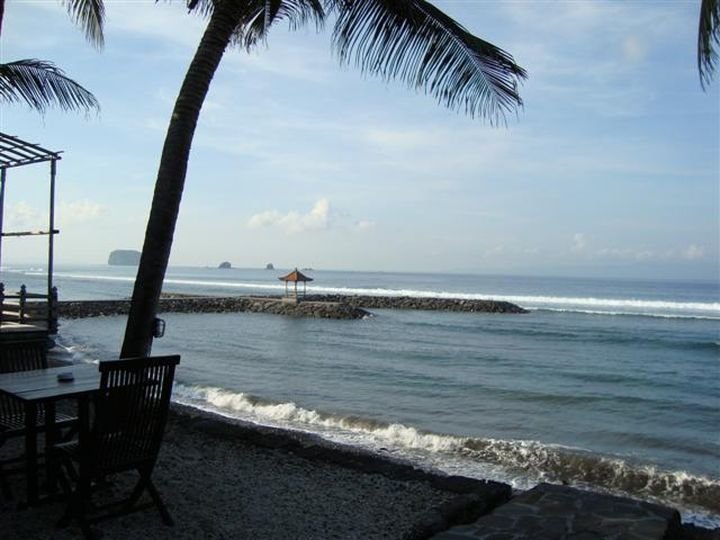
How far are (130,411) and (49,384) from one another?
86 cm

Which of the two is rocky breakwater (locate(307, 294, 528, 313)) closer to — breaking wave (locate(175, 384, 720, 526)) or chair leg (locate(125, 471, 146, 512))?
breaking wave (locate(175, 384, 720, 526))

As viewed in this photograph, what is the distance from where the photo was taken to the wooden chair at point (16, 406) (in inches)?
172

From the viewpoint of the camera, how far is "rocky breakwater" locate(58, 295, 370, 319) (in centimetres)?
3500

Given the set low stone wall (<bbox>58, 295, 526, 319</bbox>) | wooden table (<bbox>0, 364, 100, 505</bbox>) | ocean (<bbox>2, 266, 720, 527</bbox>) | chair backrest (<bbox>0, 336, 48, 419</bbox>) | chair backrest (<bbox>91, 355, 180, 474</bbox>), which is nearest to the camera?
chair backrest (<bbox>91, 355, 180, 474</bbox>)

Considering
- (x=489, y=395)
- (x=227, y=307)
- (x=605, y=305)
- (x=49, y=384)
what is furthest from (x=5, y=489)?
(x=605, y=305)

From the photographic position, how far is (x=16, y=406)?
15.8 feet

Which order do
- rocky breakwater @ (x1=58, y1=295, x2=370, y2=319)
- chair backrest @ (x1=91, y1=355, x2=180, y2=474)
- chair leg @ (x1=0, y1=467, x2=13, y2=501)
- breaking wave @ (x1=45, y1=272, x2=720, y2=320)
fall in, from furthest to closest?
breaking wave @ (x1=45, y1=272, x2=720, y2=320) → rocky breakwater @ (x1=58, y1=295, x2=370, y2=319) → chair leg @ (x1=0, y1=467, x2=13, y2=501) → chair backrest @ (x1=91, y1=355, x2=180, y2=474)

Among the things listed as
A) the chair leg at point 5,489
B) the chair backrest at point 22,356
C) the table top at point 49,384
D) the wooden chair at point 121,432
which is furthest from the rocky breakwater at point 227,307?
the wooden chair at point 121,432

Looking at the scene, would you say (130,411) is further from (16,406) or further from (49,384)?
(16,406)

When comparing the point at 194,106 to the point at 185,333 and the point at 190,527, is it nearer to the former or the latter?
the point at 190,527

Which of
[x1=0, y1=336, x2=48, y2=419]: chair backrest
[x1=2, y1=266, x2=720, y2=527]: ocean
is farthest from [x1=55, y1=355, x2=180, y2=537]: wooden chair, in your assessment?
[x1=2, y1=266, x2=720, y2=527]: ocean

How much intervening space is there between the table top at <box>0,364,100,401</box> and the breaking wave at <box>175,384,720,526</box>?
471cm

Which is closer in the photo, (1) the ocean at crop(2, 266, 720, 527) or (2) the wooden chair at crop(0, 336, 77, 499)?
(2) the wooden chair at crop(0, 336, 77, 499)

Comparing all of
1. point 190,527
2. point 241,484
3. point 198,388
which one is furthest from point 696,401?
point 190,527
